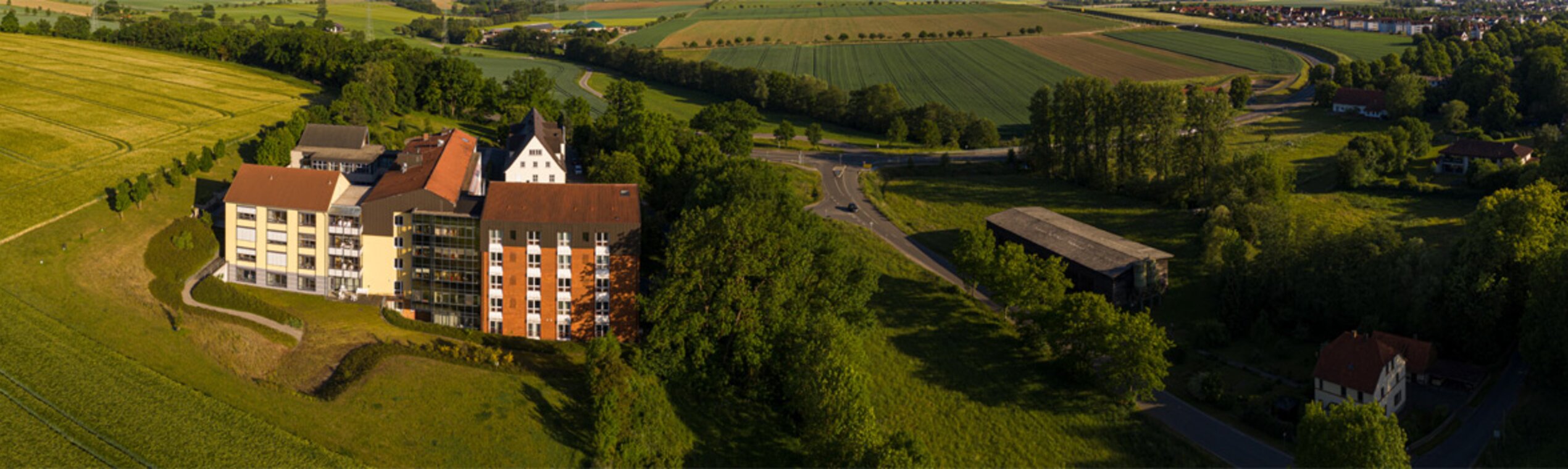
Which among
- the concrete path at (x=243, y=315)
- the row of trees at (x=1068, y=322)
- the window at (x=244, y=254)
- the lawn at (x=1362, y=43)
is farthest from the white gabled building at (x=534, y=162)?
the lawn at (x=1362, y=43)

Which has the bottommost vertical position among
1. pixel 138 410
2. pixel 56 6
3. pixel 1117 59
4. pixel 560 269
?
pixel 138 410

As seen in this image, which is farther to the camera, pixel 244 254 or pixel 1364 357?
pixel 244 254

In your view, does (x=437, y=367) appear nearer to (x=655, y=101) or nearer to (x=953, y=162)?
(x=953, y=162)

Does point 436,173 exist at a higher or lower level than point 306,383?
higher

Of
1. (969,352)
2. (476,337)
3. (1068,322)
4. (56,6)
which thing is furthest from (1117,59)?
(56,6)

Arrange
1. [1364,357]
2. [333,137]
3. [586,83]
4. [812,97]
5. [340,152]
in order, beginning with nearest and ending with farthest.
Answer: [1364,357], [340,152], [333,137], [812,97], [586,83]

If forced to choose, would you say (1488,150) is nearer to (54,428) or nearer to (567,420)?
(567,420)

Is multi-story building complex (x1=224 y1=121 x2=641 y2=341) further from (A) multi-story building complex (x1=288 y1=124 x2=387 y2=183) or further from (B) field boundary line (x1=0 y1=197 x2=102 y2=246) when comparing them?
(B) field boundary line (x1=0 y1=197 x2=102 y2=246)

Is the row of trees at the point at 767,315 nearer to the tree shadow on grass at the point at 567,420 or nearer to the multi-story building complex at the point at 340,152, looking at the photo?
the tree shadow on grass at the point at 567,420
